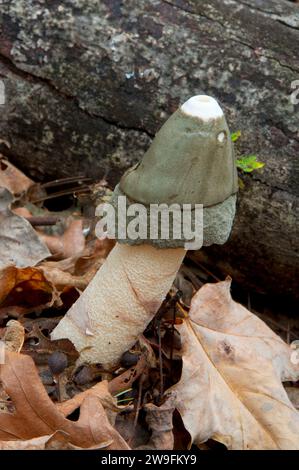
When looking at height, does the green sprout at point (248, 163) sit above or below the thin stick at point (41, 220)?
above

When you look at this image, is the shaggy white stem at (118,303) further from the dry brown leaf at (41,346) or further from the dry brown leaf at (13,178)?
the dry brown leaf at (13,178)

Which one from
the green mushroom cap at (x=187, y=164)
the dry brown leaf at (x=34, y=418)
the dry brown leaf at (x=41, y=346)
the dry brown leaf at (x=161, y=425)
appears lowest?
the dry brown leaf at (x=41, y=346)

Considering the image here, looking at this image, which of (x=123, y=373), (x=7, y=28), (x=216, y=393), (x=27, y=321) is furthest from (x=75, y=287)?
(x=7, y=28)

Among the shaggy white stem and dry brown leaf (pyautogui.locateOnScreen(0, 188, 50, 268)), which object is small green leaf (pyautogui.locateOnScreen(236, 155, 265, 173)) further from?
dry brown leaf (pyautogui.locateOnScreen(0, 188, 50, 268))

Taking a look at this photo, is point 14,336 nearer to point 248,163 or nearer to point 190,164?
point 190,164

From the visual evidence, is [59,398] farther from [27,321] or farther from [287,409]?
[287,409]

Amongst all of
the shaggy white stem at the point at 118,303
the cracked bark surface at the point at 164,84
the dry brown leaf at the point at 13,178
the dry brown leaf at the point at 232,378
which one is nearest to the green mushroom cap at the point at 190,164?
the shaggy white stem at the point at 118,303

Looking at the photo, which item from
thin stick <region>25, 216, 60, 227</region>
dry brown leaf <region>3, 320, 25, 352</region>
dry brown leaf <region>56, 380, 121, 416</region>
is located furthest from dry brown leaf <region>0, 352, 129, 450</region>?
thin stick <region>25, 216, 60, 227</region>
